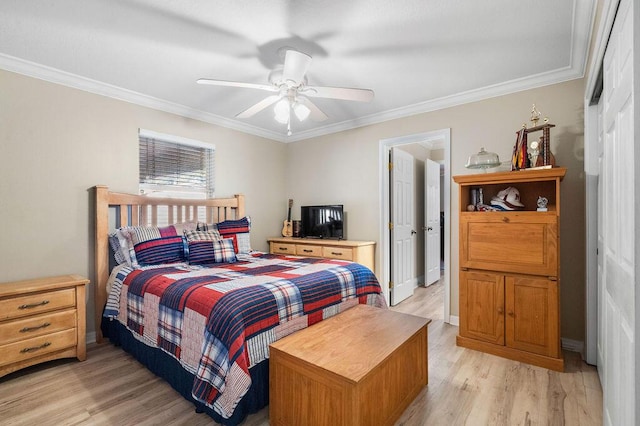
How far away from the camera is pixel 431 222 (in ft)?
17.3

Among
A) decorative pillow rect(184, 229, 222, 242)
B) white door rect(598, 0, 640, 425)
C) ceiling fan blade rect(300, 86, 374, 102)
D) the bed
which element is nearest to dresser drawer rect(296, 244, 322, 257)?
the bed

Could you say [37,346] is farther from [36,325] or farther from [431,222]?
[431,222]

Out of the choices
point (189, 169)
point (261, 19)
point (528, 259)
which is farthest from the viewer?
point (189, 169)

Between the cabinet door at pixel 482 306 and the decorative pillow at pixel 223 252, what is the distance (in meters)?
2.24

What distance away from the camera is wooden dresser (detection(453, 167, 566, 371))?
2.46m

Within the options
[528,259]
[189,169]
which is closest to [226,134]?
[189,169]

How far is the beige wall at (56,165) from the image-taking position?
2594 mm

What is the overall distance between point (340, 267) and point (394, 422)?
1.20 metres

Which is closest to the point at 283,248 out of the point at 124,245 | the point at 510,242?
the point at 124,245

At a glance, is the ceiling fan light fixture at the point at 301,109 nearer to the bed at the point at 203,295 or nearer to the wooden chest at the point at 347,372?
the bed at the point at 203,295

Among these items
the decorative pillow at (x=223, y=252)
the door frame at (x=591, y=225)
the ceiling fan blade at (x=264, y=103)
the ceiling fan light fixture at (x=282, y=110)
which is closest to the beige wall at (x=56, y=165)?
the decorative pillow at (x=223, y=252)

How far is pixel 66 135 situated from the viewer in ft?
9.44

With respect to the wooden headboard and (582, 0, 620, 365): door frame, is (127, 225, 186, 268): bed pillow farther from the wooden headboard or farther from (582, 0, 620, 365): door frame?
(582, 0, 620, 365): door frame

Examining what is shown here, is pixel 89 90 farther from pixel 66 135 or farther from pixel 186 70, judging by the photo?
pixel 186 70
